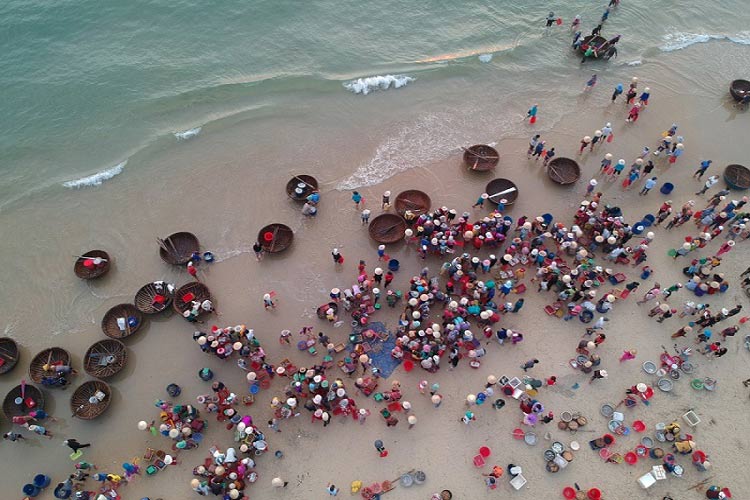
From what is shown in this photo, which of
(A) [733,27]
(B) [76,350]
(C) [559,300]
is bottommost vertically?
(B) [76,350]

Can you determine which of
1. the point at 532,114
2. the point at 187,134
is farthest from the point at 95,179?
the point at 532,114

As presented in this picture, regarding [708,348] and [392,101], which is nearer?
[708,348]

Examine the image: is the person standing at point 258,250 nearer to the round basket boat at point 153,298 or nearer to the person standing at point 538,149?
the round basket boat at point 153,298

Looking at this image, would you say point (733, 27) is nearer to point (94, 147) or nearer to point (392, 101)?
point (392, 101)

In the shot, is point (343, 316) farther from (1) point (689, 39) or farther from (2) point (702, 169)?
(1) point (689, 39)

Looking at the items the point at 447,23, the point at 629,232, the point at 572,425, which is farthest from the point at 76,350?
the point at 447,23
